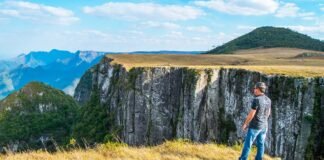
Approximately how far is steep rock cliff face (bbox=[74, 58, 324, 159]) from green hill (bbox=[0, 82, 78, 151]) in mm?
54850

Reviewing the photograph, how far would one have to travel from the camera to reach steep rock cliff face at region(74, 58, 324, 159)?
176 ft

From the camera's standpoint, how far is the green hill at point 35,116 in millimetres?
148500

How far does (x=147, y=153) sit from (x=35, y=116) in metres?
155

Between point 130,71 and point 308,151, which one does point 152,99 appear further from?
point 308,151

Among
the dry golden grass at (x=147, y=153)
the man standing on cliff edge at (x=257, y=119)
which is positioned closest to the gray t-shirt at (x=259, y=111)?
the man standing on cliff edge at (x=257, y=119)

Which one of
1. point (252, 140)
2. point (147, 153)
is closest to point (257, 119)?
point (252, 140)

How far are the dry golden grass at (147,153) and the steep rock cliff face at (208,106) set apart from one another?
22.2 metres

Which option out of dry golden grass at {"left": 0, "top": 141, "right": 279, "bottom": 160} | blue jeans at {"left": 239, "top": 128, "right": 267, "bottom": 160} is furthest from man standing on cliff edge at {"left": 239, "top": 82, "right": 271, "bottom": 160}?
dry golden grass at {"left": 0, "top": 141, "right": 279, "bottom": 160}

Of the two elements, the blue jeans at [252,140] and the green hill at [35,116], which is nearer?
the blue jeans at [252,140]

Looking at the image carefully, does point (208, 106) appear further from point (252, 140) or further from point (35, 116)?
point (35, 116)

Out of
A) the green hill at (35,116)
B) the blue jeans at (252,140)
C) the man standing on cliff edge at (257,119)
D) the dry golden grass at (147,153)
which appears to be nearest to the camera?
the dry golden grass at (147,153)

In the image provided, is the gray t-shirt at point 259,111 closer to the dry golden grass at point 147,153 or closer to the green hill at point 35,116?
the dry golden grass at point 147,153

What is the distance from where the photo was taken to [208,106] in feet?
236

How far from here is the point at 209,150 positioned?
19047mm
